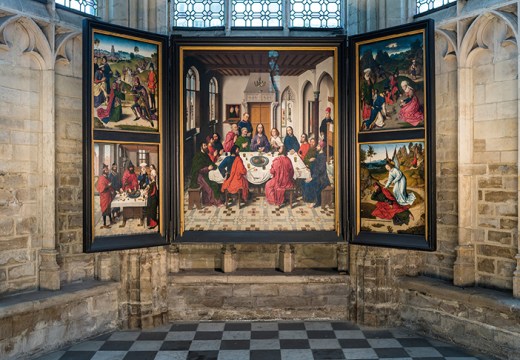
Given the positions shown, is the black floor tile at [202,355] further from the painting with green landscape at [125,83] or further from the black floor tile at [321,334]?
the painting with green landscape at [125,83]

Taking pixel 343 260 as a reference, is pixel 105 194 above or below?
above

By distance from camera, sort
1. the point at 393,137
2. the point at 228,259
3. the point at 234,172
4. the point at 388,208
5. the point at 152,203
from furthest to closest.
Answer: the point at 228,259
the point at 234,172
the point at 152,203
the point at 388,208
the point at 393,137

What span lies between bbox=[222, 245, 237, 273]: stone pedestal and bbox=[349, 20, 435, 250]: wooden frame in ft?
6.24

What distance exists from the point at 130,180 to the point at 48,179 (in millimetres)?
1014

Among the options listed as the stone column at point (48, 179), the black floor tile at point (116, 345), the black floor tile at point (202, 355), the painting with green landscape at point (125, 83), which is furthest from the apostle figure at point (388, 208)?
the stone column at point (48, 179)

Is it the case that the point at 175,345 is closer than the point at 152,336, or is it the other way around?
the point at 175,345

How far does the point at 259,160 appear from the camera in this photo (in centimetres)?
715

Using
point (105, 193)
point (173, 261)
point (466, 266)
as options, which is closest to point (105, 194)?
point (105, 193)

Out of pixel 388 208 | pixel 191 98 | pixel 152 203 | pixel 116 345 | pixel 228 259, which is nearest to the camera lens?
pixel 116 345

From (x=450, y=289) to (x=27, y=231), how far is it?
543 centimetres

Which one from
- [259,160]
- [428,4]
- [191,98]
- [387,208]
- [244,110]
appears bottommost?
[387,208]

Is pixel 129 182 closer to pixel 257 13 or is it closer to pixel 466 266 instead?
pixel 257 13

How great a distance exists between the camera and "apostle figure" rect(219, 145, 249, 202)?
714cm

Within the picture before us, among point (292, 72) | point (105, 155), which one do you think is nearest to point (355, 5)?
point (292, 72)
